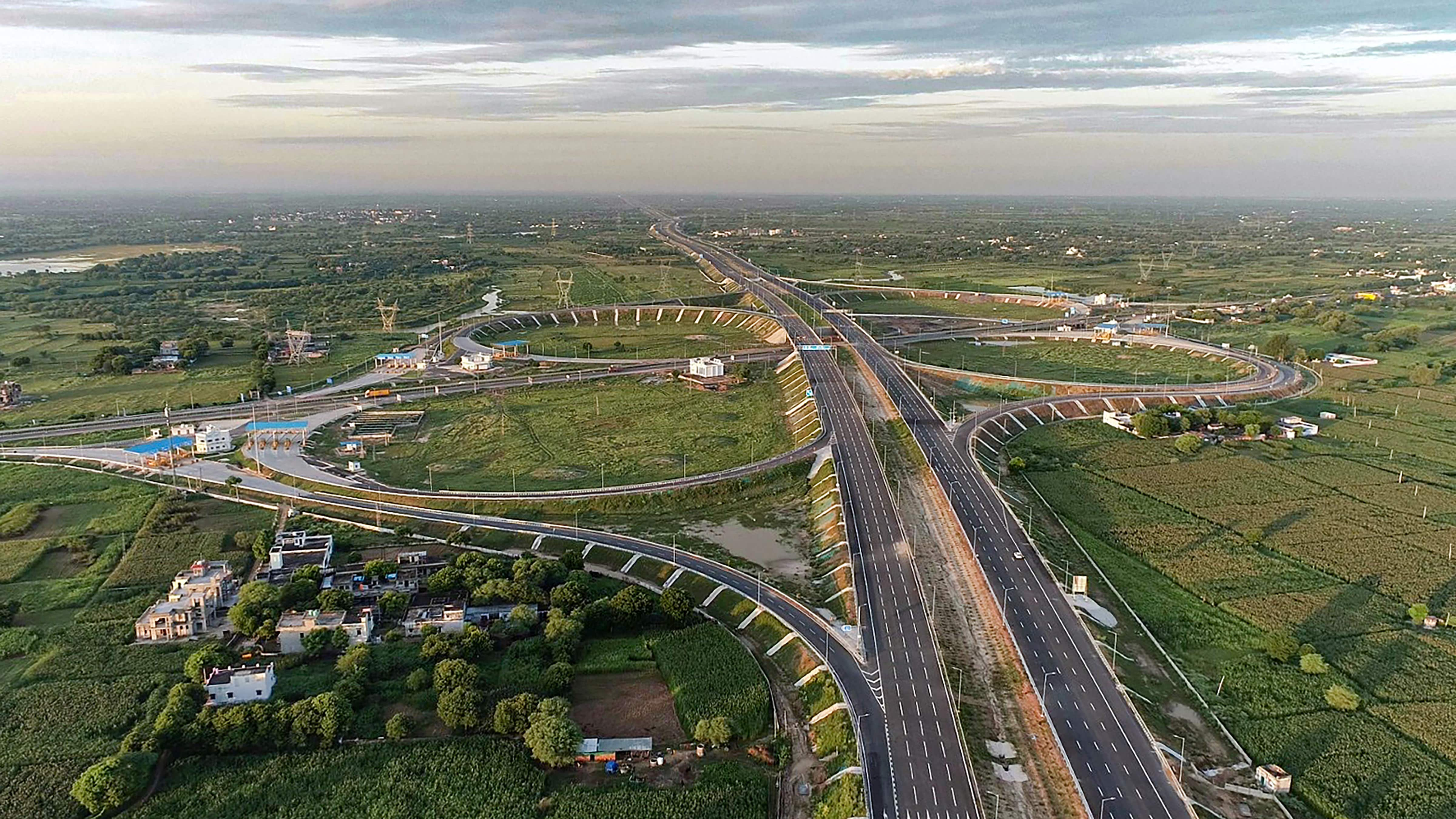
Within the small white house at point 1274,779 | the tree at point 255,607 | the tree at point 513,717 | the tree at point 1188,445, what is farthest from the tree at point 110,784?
the tree at point 1188,445

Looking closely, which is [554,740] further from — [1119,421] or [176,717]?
[1119,421]

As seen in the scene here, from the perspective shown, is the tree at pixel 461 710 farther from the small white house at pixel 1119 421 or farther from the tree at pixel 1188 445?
the small white house at pixel 1119 421

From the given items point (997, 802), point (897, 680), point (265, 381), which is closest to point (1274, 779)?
point (997, 802)

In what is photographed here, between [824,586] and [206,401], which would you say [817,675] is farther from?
[206,401]

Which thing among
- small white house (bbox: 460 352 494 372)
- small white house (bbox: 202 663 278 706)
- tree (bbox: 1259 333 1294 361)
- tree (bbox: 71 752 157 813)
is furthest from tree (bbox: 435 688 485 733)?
tree (bbox: 1259 333 1294 361)

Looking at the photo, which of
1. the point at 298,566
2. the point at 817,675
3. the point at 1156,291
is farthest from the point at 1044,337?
the point at 298,566
